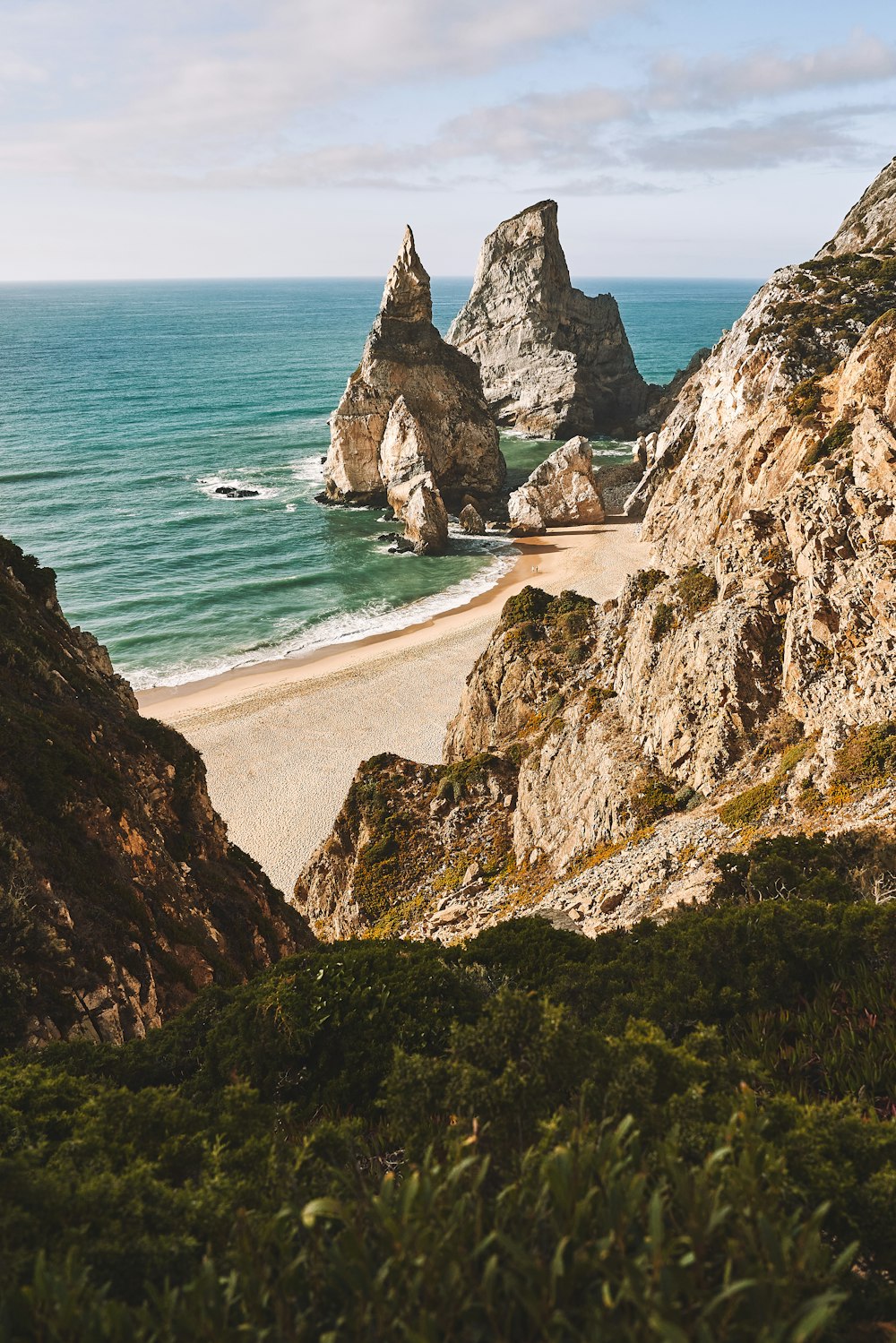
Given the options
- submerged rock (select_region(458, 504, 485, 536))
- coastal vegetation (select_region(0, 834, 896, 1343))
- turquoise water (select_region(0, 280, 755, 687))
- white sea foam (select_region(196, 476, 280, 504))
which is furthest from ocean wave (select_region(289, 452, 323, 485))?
coastal vegetation (select_region(0, 834, 896, 1343))

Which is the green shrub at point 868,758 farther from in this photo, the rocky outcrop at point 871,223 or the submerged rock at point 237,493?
the submerged rock at point 237,493

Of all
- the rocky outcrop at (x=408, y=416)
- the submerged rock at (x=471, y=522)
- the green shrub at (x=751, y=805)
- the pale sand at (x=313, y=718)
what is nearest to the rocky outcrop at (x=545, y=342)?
the rocky outcrop at (x=408, y=416)

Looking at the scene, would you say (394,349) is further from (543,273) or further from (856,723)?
(856,723)

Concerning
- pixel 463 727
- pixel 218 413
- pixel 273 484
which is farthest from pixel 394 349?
pixel 463 727

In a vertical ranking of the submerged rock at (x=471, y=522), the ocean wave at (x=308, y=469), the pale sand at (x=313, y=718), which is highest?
the ocean wave at (x=308, y=469)

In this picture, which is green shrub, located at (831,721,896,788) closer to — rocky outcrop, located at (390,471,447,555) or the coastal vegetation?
the coastal vegetation

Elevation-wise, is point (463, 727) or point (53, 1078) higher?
point (53, 1078)
